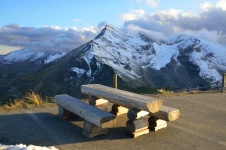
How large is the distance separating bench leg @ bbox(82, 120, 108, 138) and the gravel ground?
4.4 inches

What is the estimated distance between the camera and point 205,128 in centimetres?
854

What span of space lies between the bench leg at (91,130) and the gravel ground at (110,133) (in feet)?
0.37

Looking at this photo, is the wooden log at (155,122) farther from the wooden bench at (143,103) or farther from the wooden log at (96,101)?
the wooden log at (96,101)

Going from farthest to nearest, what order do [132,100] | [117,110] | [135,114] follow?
[117,110] < [135,114] < [132,100]

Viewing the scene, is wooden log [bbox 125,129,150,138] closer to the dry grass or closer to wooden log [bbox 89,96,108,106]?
wooden log [bbox 89,96,108,106]

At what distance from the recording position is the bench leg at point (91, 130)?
7387 mm

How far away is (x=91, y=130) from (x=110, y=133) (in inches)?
25.8

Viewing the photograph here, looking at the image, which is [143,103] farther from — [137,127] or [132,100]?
[137,127]

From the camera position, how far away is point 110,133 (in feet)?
25.6

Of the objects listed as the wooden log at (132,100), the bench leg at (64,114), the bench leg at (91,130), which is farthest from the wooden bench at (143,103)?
the bench leg at (64,114)

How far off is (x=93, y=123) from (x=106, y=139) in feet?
1.83

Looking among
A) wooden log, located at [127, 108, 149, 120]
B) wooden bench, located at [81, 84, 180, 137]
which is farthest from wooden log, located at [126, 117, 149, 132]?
wooden log, located at [127, 108, 149, 120]

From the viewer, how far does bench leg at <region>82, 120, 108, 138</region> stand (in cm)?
739

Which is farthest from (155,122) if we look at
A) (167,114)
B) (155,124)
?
(167,114)
